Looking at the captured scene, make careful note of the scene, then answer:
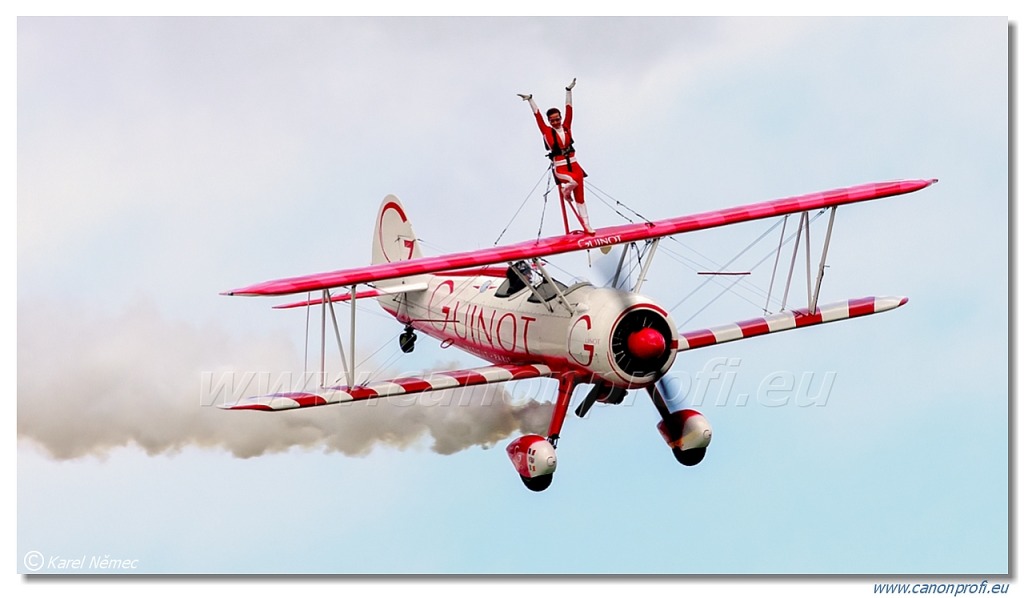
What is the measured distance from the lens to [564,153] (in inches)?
815

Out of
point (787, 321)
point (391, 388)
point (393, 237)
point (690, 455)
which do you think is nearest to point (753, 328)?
point (787, 321)

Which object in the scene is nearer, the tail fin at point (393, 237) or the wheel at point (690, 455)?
the wheel at point (690, 455)

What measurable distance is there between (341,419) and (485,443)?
5.07ft

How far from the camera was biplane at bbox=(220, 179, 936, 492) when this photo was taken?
65.2 feet

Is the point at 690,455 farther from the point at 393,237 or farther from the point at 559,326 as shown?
the point at 393,237

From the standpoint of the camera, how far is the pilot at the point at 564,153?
2066cm

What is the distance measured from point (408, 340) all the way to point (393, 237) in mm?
1366

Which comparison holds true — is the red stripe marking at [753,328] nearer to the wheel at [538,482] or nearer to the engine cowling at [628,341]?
the engine cowling at [628,341]

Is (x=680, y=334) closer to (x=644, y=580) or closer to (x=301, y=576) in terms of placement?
(x=644, y=580)

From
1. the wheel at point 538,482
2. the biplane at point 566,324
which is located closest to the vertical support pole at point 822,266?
the biplane at point 566,324

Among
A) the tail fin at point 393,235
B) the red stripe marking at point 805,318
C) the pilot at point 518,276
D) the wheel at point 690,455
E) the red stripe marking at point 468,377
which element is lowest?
the wheel at point 690,455

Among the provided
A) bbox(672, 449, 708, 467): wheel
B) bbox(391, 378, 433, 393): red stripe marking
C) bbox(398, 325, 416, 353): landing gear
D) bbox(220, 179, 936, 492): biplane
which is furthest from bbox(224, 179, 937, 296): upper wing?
bbox(398, 325, 416, 353): landing gear
